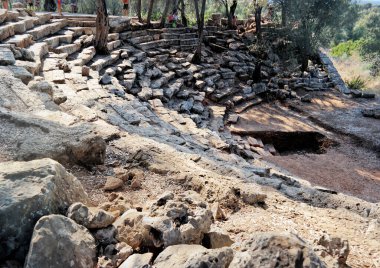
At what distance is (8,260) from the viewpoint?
6.85 ft

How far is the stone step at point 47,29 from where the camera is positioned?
11.0 metres

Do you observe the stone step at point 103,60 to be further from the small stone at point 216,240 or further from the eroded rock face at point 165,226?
the small stone at point 216,240

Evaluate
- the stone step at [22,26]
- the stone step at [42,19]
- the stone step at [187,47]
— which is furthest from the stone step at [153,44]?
the stone step at [22,26]

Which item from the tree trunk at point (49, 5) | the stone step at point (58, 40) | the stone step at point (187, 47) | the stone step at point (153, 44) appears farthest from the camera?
the tree trunk at point (49, 5)

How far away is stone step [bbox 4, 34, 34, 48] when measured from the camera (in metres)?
9.05

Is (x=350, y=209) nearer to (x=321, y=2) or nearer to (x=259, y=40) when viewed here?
(x=259, y=40)

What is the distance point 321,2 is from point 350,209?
14.6 m

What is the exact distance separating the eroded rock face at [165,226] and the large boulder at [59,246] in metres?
0.32

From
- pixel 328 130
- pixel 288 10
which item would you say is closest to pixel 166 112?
pixel 328 130

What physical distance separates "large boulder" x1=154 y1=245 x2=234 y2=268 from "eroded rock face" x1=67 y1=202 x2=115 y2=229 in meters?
0.51

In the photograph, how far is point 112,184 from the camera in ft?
11.9

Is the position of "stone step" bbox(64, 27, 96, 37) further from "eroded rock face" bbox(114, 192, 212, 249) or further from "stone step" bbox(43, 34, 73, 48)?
"eroded rock face" bbox(114, 192, 212, 249)

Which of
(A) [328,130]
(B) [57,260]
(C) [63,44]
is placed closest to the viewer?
(B) [57,260]

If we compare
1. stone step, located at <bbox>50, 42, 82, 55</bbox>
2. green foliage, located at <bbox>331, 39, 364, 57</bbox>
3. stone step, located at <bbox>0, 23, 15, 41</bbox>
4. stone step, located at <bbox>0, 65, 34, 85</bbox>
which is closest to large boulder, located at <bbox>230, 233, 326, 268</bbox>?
stone step, located at <bbox>0, 65, 34, 85</bbox>
